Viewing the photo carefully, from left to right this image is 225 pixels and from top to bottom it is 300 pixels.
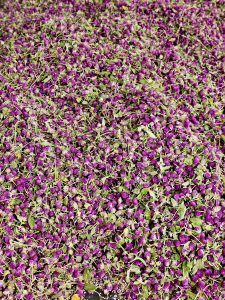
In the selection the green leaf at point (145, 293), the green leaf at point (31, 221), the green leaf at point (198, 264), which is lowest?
the green leaf at point (145, 293)

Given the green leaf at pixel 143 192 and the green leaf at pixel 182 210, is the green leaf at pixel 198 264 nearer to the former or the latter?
the green leaf at pixel 182 210

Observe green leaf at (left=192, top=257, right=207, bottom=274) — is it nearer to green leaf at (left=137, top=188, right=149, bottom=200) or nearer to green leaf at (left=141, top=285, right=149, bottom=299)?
green leaf at (left=141, top=285, right=149, bottom=299)

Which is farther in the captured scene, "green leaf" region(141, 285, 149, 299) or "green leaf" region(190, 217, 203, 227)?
"green leaf" region(190, 217, 203, 227)

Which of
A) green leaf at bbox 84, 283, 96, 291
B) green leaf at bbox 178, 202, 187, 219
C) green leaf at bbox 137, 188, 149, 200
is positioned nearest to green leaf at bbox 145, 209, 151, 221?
green leaf at bbox 137, 188, 149, 200

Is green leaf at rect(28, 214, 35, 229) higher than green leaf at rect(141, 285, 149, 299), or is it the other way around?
green leaf at rect(28, 214, 35, 229)

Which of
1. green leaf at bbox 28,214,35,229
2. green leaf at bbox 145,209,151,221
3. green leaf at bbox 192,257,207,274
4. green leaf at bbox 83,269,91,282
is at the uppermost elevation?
green leaf at bbox 145,209,151,221

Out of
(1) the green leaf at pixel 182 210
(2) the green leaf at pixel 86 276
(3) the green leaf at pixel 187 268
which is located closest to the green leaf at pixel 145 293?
(3) the green leaf at pixel 187 268

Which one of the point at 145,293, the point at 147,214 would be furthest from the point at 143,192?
the point at 145,293

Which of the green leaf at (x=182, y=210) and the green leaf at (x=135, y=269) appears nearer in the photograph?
the green leaf at (x=135, y=269)
